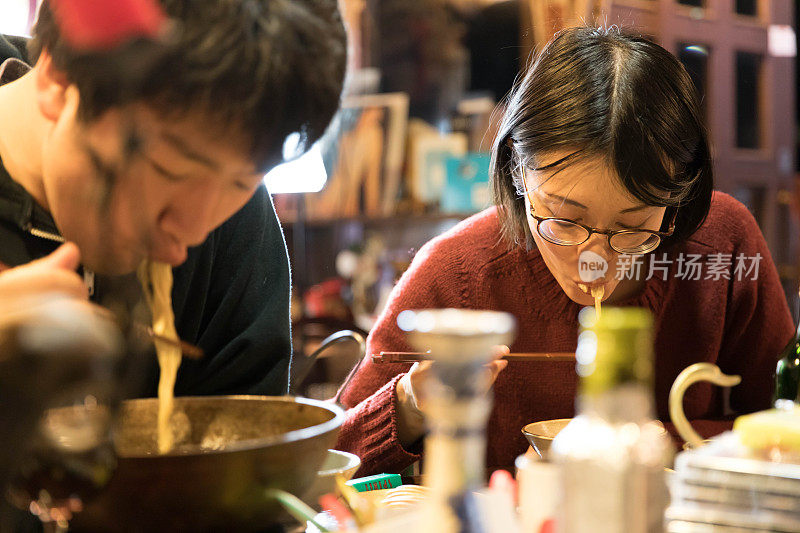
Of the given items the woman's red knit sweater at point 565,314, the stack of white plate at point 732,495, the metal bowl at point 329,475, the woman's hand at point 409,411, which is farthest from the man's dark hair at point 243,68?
the woman's red knit sweater at point 565,314

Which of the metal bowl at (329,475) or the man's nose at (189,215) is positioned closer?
the man's nose at (189,215)

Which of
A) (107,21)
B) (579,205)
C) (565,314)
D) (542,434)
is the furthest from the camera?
(565,314)

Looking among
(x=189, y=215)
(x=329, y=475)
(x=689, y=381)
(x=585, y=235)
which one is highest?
(x=189, y=215)

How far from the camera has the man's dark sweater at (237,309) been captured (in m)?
1.30

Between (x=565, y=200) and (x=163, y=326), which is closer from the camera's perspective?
(x=163, y=326)

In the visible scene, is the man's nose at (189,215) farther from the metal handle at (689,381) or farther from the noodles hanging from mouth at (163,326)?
the metal handle at (689,381)

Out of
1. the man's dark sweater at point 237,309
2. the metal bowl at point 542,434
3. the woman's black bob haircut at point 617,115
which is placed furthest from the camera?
the woman's black bob haircut at point 617,115

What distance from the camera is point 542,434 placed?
1196 mm

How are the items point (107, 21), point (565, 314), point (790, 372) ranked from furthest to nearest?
point (565, 314) → point (790, 372) → point (107, 21)

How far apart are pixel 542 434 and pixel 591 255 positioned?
1.44 feet

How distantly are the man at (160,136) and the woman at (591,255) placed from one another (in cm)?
67

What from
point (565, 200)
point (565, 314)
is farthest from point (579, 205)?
point (565, 314)

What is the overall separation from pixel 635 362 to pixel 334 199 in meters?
3.70

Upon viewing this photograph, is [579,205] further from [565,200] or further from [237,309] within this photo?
[237,309]
